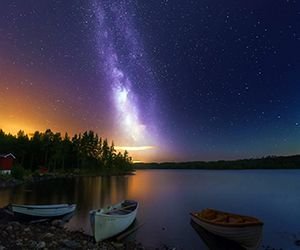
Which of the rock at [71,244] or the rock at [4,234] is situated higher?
the rock at [4,234]

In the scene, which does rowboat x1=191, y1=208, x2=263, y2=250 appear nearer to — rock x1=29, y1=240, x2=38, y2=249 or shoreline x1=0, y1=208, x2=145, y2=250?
shoreline x1=0, y1=208, x2=145, y2=250

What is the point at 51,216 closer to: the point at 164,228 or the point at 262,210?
the point at 164,228

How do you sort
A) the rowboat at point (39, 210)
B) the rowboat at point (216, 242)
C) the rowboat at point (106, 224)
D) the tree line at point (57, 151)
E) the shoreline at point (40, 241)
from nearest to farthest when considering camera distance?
1. the shoreline at point (40, 241)
2. the rowboat at point (106, 224)
3. the rowboat at point (216, 242)
4. the rowboat at point (39, 210)
5. the tree line at point (57, 151)

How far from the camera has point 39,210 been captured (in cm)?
2245

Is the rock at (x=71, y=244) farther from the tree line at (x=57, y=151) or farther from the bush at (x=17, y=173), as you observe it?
the tree line at (x=57, y=151)

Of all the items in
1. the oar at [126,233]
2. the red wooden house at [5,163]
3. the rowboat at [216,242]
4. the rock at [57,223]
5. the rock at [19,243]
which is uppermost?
the red wooden house at [5,163]

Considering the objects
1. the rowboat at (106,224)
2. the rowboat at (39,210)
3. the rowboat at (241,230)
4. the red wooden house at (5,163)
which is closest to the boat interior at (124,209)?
the rowboat at (106,224)

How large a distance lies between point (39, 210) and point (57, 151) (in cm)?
7947

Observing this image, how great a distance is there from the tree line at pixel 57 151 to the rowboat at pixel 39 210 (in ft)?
234

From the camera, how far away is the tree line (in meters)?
94.0

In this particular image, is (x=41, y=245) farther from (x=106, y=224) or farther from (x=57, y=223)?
(x=57, y=223)

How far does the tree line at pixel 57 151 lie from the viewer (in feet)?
309

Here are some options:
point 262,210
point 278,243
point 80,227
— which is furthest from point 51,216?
point 262,210

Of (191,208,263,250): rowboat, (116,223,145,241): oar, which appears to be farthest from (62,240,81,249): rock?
(191,208,263,250): rowboat
